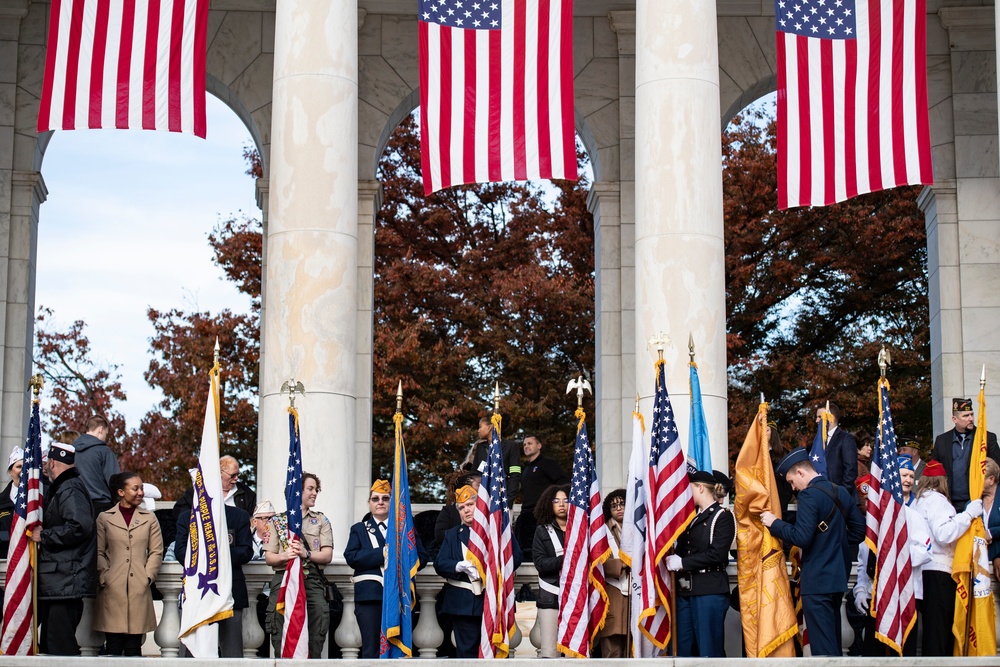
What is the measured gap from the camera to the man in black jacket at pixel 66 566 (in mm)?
18828

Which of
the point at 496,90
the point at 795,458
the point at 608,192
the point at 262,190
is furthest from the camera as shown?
the point at 608,192

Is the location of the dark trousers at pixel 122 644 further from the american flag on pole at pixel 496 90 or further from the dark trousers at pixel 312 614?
the american flag on pole at pixel 496 90

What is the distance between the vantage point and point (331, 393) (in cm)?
2394

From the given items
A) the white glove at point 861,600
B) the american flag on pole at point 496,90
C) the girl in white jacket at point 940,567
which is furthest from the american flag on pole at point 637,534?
the american flag on pole at point 496,90

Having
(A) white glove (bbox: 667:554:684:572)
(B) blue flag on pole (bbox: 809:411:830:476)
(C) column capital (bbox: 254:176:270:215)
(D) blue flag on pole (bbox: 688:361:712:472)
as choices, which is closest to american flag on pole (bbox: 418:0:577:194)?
(D) blue flag on pole (bbox: 688:361:712:472)

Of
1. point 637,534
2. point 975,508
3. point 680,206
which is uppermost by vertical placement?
point 680,206

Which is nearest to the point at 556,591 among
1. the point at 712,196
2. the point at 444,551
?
the point at 444,551

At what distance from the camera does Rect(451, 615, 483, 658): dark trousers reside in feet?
64.6

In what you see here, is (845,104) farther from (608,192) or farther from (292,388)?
(292,388)

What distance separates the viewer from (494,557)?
1936 cm

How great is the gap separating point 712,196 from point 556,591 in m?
8.09

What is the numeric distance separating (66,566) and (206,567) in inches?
67.5

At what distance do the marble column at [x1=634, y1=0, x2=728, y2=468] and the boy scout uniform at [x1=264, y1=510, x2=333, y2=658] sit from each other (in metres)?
6.55

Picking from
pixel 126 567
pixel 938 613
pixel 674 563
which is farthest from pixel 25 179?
pixel 938 613
